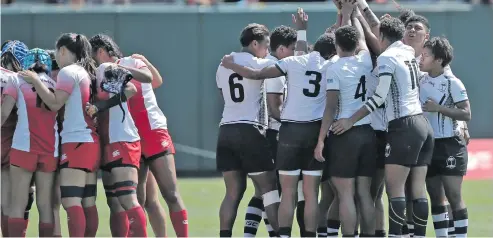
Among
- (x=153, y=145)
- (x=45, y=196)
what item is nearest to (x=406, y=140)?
(x=153, y=145)

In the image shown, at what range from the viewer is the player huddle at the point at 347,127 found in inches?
371

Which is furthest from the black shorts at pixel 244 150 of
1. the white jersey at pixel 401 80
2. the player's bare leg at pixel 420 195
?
the player's bare leg at pixel 420 195

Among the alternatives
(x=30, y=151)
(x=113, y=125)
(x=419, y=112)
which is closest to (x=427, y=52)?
(x=419, y=112)

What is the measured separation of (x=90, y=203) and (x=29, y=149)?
80cm

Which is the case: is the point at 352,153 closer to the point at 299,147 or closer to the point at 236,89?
the point at 299,147

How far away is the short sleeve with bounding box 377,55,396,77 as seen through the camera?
9.29 meters

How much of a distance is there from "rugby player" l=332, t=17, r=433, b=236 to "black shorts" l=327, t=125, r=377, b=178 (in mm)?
123

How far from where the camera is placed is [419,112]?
9594mm

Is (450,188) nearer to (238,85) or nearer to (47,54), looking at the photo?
(238,85)

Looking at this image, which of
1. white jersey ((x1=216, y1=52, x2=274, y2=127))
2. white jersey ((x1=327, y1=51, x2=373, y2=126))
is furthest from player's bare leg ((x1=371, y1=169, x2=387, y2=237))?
white jersey ((x1=216, y1=52, x2=274, y2=127))

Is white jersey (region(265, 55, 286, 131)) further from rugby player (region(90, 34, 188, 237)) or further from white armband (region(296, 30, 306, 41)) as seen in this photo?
rugby player (region(90, 34, 188, 237))

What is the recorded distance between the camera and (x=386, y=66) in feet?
30.5

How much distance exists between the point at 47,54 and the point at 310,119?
105 inches

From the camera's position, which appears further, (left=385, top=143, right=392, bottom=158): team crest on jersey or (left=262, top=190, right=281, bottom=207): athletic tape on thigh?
(left=262, top=190, right=281, bottom=207): athletic tape on thigh
